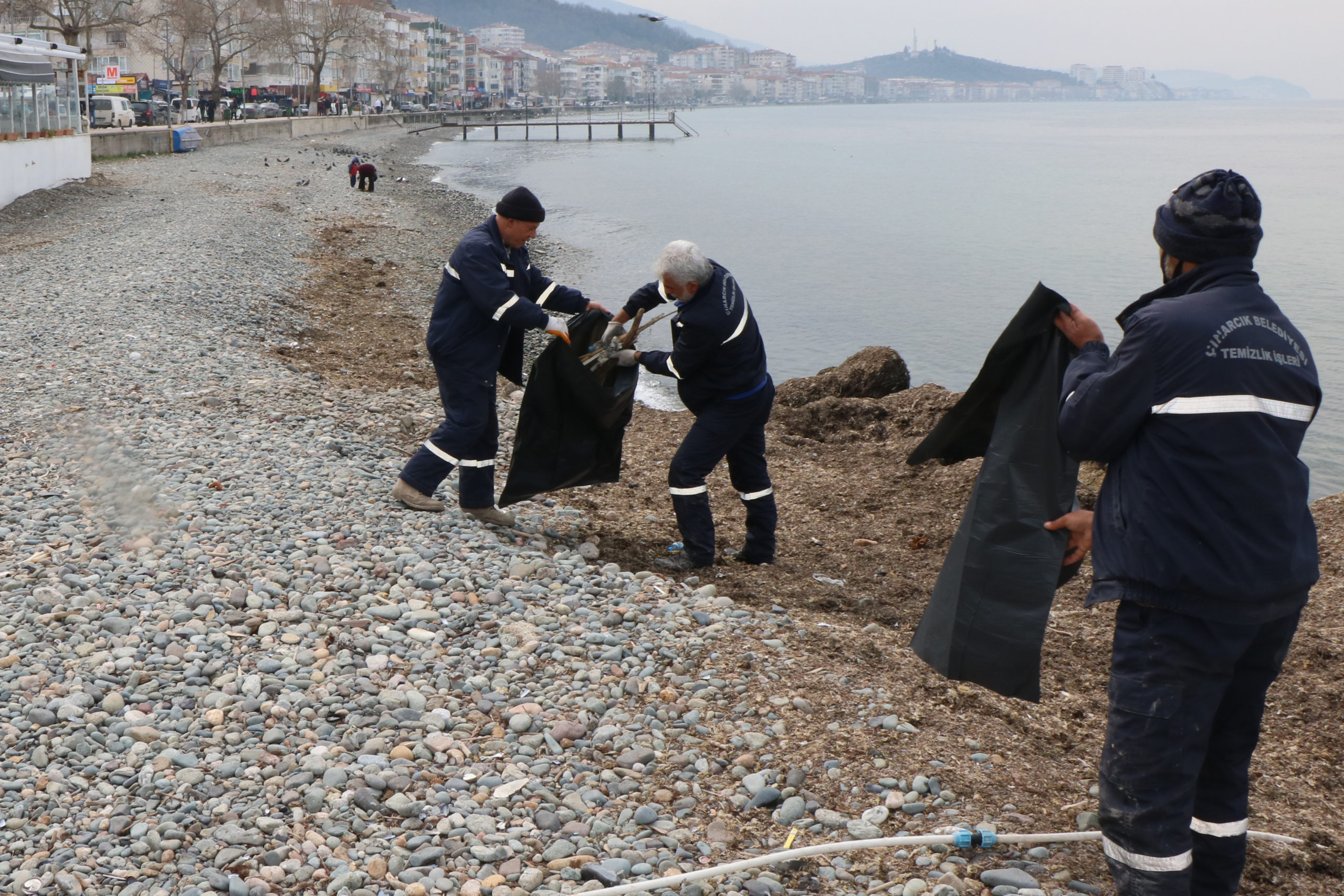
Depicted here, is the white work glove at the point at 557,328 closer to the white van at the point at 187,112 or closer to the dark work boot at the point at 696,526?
the dark work boot at the point at 696,526

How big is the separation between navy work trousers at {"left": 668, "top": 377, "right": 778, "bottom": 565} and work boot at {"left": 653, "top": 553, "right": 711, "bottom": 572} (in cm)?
2

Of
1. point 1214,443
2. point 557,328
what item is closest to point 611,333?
point 557,328

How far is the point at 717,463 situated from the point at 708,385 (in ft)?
1.51

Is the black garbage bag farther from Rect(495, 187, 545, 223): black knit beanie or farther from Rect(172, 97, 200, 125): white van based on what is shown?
Rect(172, 97, 200, 125): white van

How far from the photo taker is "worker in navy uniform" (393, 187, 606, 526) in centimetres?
611

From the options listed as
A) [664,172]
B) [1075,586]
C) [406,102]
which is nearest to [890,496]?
[1075,586]

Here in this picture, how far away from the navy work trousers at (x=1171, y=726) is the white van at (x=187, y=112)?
57.4 m

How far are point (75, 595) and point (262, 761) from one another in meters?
1.85

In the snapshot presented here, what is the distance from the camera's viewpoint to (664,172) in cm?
6462

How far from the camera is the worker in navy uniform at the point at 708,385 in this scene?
5914mm

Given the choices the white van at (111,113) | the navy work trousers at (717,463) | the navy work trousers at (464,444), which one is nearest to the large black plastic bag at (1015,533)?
the navy work trousers at (717,463)

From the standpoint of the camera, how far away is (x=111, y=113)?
4719cm

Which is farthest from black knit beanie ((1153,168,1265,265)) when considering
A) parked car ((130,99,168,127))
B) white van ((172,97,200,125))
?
white van ((172,97,200,125))

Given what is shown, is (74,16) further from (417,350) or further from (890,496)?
(890,496)
